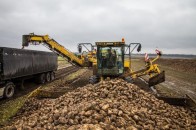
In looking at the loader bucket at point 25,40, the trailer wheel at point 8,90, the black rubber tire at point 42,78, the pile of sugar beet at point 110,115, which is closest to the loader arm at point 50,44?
the loader bucket at point 25,40

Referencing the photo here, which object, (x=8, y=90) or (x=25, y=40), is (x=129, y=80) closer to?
(x=8, y=90)

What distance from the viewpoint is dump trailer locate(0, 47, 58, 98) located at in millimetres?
11383

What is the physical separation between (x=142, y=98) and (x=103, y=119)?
120 inches

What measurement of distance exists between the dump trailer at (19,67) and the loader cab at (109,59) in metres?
5.12

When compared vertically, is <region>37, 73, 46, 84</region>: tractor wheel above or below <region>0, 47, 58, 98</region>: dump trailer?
below

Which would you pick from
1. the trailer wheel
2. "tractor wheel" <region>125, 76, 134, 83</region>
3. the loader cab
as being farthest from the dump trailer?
"tractor wheel" <region>125, 76, 134, 83</region>

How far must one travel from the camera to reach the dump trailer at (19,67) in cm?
1138

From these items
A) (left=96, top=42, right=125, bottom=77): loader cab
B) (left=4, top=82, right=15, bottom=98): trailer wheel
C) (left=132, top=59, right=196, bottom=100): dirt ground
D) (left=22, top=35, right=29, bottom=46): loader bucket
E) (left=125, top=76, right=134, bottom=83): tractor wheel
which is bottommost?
(left=132, top=59, right=196, bottom=100): dirt ground

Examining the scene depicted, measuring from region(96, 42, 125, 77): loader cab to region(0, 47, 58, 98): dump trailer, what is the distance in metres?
5.12

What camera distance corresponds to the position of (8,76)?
11734mm

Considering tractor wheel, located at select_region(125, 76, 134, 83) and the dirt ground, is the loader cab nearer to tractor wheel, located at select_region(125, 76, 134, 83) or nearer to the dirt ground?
tractor wheel, located at select_region(125, 76, 134, 83)

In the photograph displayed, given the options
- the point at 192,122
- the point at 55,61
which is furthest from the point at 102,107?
the point at 55,61

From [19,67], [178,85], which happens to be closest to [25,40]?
[19,67]

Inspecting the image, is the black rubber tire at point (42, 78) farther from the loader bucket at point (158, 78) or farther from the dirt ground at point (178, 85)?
the dirt ground at point (178, 85)
